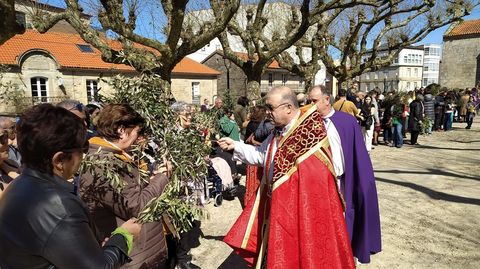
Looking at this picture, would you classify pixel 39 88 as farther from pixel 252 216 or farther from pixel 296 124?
pixel 296 124

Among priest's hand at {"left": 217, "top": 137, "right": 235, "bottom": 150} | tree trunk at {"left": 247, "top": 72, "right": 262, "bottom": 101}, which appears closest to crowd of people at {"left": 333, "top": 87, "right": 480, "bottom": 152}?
tree trunk at {"left": 247, "top": 72, "right": 262, "bottom": 101}

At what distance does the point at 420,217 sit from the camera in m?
5.84

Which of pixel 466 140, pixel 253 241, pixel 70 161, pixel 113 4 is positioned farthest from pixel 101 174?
pixel 466 140

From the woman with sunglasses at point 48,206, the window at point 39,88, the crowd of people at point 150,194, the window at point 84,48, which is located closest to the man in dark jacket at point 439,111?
the crowd of people at point 150,194

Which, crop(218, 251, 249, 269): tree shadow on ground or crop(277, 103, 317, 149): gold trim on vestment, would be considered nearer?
crop(277, 103, 317, 149): gold trim on vestment

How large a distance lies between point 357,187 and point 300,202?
113 centimetres

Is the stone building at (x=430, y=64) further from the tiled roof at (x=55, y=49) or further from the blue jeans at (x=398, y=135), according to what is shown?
the blue jeans at (x=398, y=135)

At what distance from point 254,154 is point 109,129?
1533mm

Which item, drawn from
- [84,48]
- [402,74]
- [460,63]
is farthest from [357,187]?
[402,74]

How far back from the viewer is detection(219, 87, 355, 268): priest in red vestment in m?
2.76

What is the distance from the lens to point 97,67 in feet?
97.2

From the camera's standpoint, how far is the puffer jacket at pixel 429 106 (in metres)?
13.9

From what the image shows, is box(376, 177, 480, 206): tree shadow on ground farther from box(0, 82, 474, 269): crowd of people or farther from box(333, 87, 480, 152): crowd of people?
box(0, 82, 474, 269): crowd of people

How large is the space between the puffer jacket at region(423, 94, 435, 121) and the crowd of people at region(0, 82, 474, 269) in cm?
1166
